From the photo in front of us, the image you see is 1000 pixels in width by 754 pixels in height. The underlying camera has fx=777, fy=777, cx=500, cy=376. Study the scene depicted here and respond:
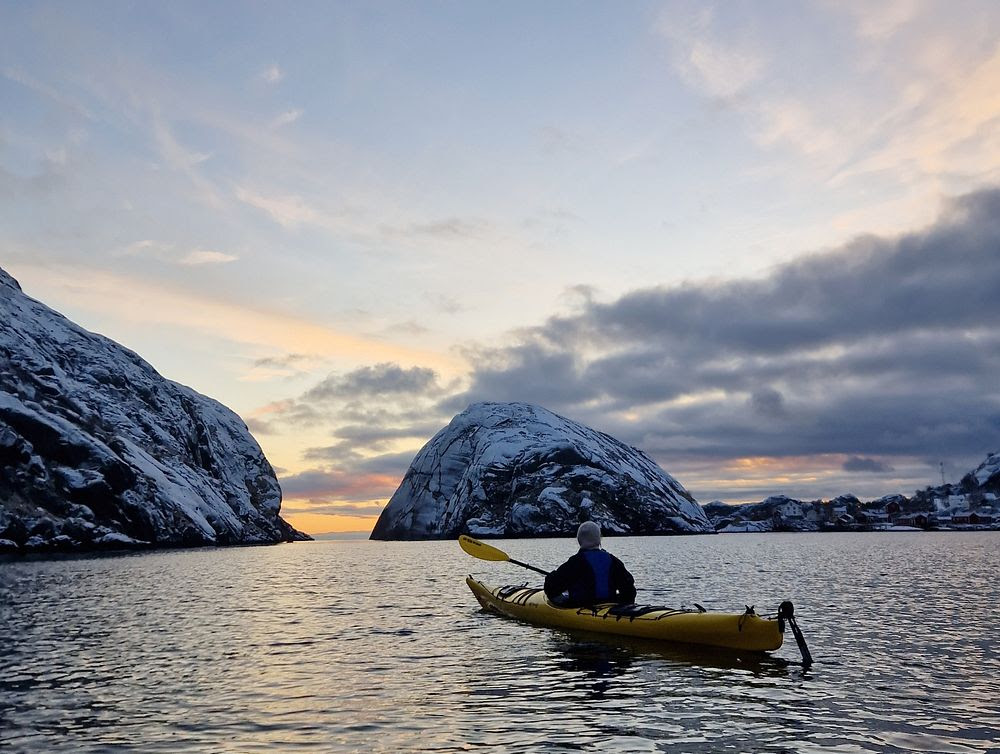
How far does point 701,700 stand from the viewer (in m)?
14.0

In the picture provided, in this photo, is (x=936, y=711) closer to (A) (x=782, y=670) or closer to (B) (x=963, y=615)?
(A) (x=782, y=670)

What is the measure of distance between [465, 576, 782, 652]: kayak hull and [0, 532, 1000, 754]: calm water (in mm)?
480

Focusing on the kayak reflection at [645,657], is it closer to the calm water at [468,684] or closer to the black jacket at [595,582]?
the calm water at [468,684]

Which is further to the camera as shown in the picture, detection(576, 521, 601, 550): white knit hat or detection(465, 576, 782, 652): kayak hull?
detection(576, 521, 601, 550): white knit hat

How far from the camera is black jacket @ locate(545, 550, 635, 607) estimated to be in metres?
22.7

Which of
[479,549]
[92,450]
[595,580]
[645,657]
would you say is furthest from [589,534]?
[92,450]

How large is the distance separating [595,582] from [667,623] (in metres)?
3.22

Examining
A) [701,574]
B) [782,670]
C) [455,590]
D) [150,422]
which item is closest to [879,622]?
[782,670]

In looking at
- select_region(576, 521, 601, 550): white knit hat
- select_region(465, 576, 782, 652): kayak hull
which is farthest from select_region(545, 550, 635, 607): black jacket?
select_region(576, 521, 601, 550): white knit hat

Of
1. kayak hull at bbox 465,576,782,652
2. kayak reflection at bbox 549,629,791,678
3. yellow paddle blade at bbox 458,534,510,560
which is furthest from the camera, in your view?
yellow paddle blade at bbox 458,534,510,560

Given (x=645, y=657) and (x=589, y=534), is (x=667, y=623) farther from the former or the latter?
(x=589, y=534)

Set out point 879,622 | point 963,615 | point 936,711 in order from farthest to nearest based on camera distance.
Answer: point 963,615 < point 879,622 < point 936,711

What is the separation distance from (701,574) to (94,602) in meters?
35.5

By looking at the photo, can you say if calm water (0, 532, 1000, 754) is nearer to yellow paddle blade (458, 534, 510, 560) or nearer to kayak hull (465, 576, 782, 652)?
kayak hull (465, 576, 782, 652)
